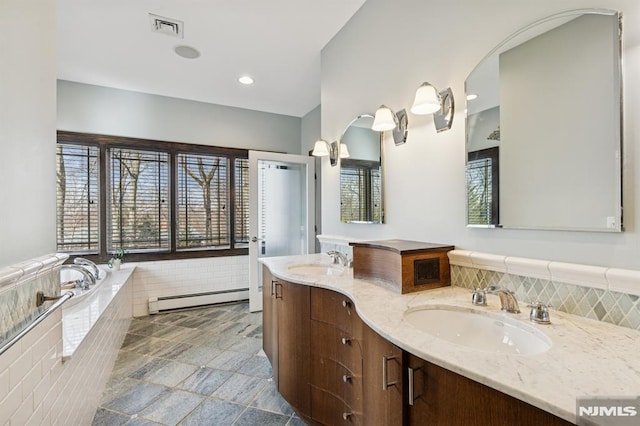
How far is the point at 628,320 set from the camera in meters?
0.96

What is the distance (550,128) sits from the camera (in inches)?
46.1

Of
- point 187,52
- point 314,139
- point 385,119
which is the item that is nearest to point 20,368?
point 385,119

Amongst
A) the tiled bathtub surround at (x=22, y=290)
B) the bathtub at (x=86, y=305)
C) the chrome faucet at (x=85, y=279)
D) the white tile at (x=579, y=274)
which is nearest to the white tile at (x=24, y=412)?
the tiled bathtub surround at (x=22, y=290)

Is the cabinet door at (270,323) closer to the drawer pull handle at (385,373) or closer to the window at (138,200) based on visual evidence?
the drawer pull handle at (385,373)

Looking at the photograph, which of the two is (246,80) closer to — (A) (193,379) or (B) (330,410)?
(A) (193,379)

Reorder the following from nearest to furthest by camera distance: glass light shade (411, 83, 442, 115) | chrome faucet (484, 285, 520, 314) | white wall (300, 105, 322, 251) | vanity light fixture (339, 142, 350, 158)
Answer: chrome faucet (484, 285, 520, 314) → glass light shade (411, 83, 442, 115) → vanity light fixture (339, 142, 350, 158) → white wall (300, 105, 322, 251)

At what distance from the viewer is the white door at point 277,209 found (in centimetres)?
388

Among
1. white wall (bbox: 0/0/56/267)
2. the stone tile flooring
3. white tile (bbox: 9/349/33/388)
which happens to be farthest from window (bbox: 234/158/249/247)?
white tile (bbox: 9/349/33/388)

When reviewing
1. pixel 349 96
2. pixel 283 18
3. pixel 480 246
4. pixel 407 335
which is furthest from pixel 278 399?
pixel 283 18

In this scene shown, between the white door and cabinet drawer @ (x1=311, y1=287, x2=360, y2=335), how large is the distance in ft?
7.69

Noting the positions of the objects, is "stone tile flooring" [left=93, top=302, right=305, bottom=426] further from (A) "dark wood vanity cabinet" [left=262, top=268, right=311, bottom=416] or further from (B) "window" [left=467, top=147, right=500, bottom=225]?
(B) "window" [left=467, top=147, right=500, bottom=225]

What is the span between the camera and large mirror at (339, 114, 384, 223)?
7.14 feet

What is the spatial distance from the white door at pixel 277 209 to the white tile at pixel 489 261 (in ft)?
9.54

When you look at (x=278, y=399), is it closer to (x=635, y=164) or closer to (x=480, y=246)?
(x=480, y=246)
